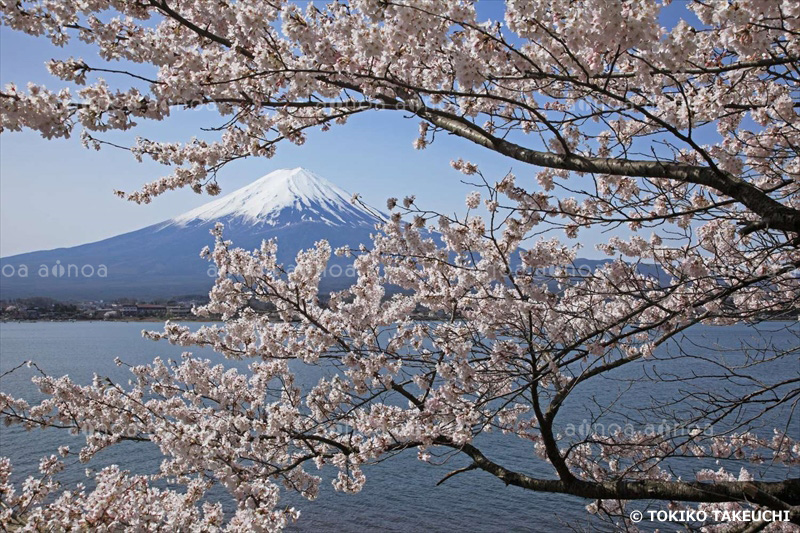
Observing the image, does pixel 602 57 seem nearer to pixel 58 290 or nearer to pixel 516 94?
pixel 516 94

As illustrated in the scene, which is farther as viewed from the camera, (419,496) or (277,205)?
A: (277,205)

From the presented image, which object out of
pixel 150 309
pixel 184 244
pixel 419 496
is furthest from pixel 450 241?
pixel 184 244

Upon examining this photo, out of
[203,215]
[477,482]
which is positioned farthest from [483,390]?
[203,215]

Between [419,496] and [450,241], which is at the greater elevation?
[450,241]

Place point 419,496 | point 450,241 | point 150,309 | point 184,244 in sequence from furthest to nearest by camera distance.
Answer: point 184,244 < point 150,309 < point 419,496 < point 450,241

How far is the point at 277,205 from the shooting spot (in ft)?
490

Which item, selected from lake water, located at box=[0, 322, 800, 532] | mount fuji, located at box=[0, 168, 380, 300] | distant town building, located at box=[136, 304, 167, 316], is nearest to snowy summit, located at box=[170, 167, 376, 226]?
mount fuji, located at box=[0, 168, 380, 300]

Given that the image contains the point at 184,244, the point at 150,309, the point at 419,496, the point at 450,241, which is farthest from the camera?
the point at 184,244

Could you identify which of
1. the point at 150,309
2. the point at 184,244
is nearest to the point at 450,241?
the point at 150,309

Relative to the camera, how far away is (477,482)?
48.8 feet

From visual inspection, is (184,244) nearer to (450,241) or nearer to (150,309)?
(150,309)

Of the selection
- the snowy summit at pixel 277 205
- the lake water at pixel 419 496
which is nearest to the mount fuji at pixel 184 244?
the snowy summit at pixel 277 205

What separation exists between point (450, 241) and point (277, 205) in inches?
5883

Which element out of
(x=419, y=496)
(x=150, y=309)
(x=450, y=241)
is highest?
(x=450, y=241)
